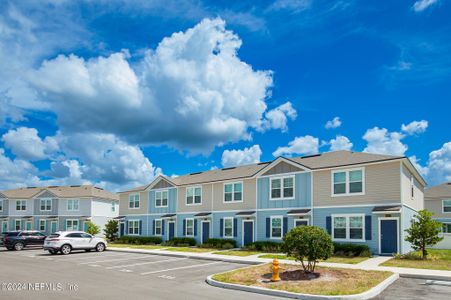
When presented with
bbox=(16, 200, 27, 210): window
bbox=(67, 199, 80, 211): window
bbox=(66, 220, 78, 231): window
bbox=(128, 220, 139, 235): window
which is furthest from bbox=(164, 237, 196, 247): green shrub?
bbox=(16, 200, 27, 210): window

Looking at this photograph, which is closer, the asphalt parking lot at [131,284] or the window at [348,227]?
the asphalt parking lot at [131,284]

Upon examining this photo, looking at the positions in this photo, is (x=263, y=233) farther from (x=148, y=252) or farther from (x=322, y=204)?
(x=148, y=252)

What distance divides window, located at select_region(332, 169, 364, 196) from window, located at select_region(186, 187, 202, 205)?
13.6 m

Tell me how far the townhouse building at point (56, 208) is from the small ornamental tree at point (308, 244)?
42.1 m

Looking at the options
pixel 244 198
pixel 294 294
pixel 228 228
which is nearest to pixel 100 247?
pixel 228 228

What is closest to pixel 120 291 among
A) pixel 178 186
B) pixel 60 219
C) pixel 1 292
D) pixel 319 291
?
pixel 1 292

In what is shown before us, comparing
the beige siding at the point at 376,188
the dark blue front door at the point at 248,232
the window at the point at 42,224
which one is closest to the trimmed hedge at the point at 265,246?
the dark blue front door at the point at 248,232

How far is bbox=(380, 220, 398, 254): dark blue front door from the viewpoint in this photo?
962 inches

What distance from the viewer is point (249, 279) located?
51.3ft

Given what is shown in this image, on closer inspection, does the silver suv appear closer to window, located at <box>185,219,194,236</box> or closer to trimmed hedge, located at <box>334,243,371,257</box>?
window, located at <box>185,219,194,236</box>

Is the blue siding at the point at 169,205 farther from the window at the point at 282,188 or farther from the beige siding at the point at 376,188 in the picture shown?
the beige siding at the point at 376,188

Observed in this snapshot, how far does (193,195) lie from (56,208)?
2551 cm

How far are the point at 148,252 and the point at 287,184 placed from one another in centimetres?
1069

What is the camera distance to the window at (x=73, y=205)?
5434 centimetres
